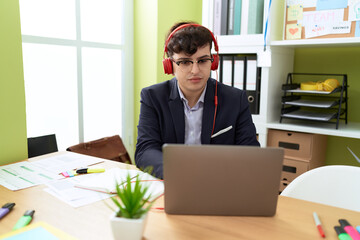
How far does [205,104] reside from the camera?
1.54 m

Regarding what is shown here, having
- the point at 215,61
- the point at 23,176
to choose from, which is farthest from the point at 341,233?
the point at 23,176

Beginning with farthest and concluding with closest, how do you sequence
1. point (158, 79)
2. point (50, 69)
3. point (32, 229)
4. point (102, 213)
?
point (158, 79) < point (50, 69) < point (102, 213) < point (32, 229)

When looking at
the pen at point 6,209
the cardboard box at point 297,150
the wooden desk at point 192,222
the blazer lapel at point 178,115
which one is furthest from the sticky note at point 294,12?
the pen at point 6,209

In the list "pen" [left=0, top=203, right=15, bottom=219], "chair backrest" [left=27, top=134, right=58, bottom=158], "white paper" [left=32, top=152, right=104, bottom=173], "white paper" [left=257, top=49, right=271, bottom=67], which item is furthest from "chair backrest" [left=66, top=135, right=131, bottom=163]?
"white paper" [left=257, top=49, right=271, bottom=67]

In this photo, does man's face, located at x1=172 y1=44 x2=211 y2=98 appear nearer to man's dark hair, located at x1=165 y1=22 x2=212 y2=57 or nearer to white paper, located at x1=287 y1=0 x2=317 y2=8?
man's dark hair, located at x1=165 y1=22 x2=212 y2=57

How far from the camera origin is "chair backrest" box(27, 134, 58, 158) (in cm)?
181

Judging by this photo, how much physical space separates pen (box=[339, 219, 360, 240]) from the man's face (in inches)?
32.1

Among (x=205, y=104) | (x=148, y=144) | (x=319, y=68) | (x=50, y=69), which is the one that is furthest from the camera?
(x=319, y=68)

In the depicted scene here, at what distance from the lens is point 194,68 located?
4.62 feet

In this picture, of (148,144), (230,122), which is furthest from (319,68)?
(148,144)

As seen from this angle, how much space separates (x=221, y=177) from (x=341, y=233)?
0.35 metres

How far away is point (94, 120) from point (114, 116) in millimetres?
205

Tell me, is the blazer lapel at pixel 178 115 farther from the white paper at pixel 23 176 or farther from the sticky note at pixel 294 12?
the sticky note at pixel 294 12

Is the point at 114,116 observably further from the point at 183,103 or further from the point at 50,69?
the point at 183,103
